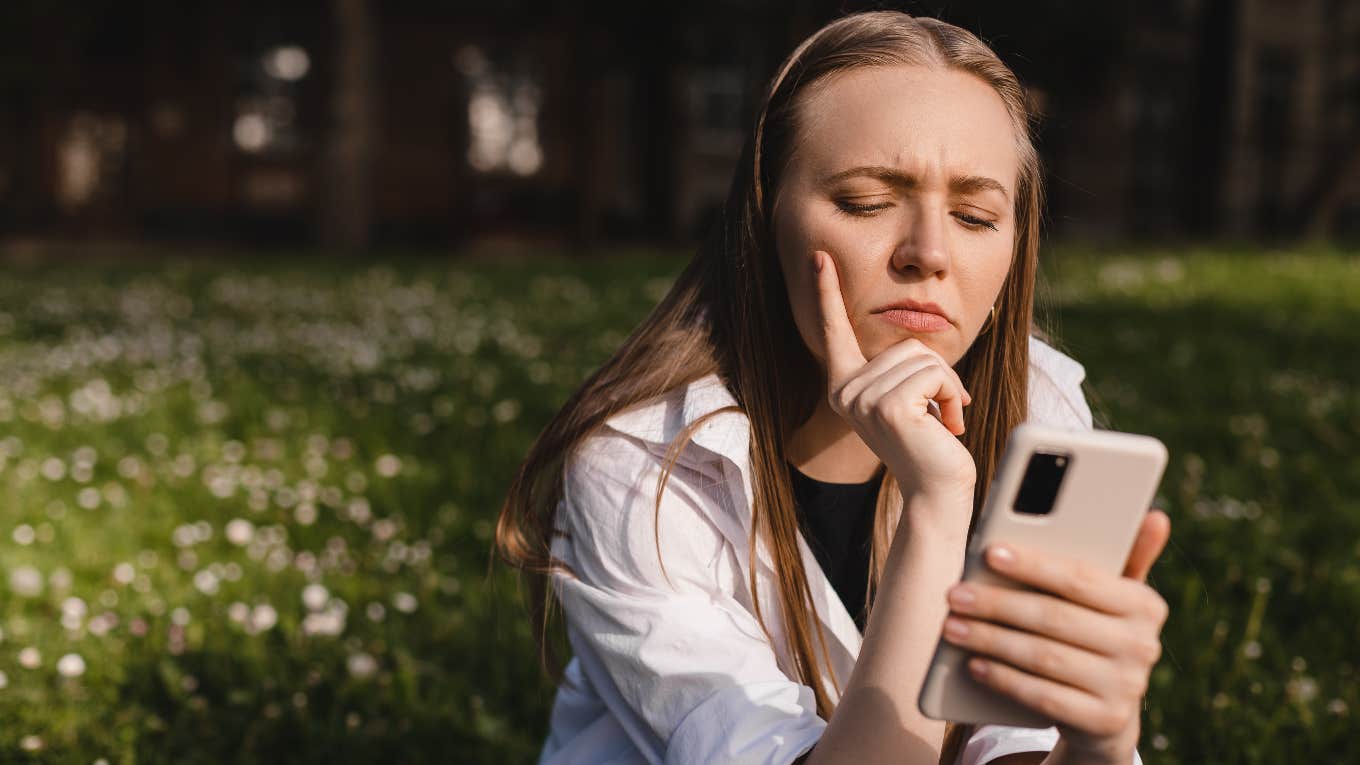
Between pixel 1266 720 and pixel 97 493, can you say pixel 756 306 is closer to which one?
pixel 1266 720

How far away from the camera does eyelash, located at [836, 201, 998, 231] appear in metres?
1.64

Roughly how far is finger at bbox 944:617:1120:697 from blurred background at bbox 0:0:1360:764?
125 cm

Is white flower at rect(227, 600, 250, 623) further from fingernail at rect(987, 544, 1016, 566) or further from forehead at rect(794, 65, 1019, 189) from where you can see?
fingernail at rect(987, 544, 1016, 566)

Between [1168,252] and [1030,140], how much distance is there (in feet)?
42.6

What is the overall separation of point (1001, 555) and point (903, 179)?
2.27 feet

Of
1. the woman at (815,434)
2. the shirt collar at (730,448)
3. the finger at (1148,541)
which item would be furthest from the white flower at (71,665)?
the finger at (1148,541)

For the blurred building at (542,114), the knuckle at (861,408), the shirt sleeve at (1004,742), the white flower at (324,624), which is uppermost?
the knuckle at (861,408)

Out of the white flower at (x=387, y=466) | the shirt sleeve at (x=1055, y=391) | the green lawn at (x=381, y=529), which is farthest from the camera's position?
the white flower at (x=387, y=466)

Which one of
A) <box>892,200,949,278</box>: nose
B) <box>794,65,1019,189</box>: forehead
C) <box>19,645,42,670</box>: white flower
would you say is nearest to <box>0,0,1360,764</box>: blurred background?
<box>19,645,42,670</box>: white flower

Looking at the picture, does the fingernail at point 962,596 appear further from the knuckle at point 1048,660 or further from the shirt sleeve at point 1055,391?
the shirt sleeve at point 1055,391

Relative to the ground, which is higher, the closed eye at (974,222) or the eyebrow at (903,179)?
the eyebrow at (903,179)

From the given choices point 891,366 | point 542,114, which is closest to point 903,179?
point 891,366

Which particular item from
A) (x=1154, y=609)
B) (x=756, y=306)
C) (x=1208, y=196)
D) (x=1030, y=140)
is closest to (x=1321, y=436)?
(x=1030, y=140)

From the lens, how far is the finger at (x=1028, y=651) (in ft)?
3.62
